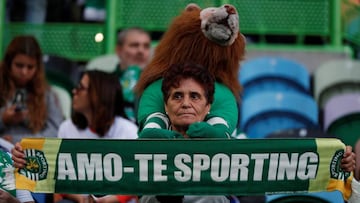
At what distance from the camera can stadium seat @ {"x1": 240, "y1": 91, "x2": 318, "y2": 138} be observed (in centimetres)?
814

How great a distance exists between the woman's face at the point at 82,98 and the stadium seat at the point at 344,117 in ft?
6.30

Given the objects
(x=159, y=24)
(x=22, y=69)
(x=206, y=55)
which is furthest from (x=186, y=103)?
(x=159, y=24)

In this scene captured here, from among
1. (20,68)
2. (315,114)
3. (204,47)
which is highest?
(204,47)

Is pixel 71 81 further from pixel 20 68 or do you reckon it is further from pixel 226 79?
pixel 226 79

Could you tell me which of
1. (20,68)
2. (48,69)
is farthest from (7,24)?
(20,68)

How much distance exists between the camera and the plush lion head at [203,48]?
532 centimetres

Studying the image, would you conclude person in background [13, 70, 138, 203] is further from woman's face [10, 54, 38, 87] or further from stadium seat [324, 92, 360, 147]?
stadium seat [324, 92, 360, 147]

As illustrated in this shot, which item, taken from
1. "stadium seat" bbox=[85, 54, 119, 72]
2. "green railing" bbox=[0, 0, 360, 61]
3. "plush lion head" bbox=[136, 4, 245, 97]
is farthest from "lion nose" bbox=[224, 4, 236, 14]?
"green railing" bbox=[0, 0, 360, 61]

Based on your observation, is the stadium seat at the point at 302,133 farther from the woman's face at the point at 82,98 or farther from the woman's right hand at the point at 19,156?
the woman's right hand at the point at 19,156

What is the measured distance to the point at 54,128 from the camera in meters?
7.31

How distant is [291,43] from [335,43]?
1.55ft

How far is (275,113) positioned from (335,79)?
95 centimetres

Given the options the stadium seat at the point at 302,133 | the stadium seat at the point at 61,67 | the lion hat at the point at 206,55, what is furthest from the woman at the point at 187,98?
the stadium seat at the point at 61,67

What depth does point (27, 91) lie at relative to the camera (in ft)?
24.5
